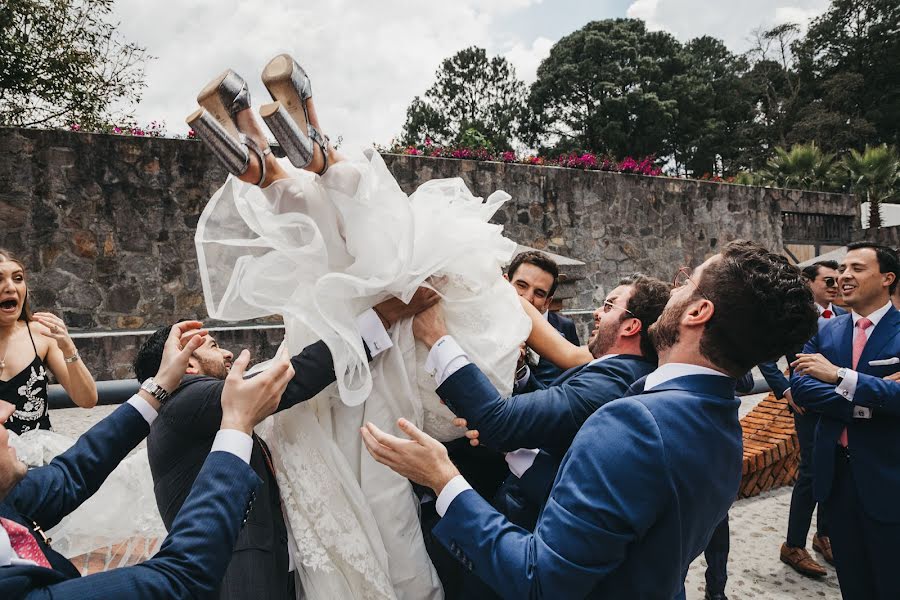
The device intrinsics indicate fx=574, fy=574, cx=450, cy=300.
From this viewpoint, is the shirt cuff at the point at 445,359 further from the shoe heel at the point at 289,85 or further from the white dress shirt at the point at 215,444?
the shoe heel at the point at 289,85

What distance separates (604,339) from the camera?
6.90 ft

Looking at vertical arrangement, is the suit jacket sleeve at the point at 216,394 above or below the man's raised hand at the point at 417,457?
above

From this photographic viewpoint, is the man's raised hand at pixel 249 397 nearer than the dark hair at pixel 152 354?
Yes

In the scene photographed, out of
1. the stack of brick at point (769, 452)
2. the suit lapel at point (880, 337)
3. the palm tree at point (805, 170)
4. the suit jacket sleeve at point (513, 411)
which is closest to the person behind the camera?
the suit jacket sleeve at point (513, 411)

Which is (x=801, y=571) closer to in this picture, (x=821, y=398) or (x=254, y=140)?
(x=821, y=398)

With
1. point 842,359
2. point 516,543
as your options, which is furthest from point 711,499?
point 842,359

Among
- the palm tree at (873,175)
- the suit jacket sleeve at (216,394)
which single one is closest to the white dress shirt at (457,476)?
the suit jacket sleeve at (216,394)

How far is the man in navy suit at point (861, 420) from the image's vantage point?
9.42 feet

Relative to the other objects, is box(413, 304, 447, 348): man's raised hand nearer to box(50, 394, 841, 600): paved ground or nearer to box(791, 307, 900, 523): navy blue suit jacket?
box(791, 307, 900, 523): navy blue suit jacket

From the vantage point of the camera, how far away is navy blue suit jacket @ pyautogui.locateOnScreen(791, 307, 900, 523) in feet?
9.55

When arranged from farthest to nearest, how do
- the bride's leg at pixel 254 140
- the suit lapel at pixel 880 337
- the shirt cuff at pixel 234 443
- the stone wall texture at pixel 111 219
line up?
the stone wall texture at pixel 111 219, the suit lapel at pixel 880 337, the bride's leg at pixel 254 140, the shirt cuff at pixel 234 443

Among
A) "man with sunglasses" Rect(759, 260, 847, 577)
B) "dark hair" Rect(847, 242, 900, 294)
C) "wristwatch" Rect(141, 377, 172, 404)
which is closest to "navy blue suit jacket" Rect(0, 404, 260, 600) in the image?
"wristwatch" Rect(141, 377, 172, 404)

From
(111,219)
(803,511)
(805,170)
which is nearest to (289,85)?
(803,511)

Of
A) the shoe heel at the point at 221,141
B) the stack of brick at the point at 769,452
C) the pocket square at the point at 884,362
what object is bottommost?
the stack of brick at the point at 769,452
